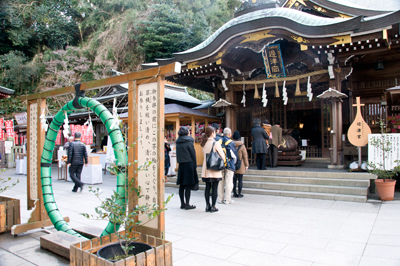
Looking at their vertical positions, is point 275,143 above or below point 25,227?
above

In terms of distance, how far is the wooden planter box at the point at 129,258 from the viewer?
92.7 inches

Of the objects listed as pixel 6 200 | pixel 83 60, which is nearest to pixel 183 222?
pixel 6 200

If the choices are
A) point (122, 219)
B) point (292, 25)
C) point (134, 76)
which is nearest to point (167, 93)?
point (292, 25)

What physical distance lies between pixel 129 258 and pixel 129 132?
1.49 m

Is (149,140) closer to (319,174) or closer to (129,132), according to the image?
(129,132)

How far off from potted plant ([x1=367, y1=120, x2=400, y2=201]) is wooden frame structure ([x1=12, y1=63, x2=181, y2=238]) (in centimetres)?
601

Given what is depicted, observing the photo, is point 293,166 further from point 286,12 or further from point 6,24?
point 6,24

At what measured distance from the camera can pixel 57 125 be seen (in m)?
4.46

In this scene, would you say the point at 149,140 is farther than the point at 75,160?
No

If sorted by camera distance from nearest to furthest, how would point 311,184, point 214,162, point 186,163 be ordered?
1. point 214,162
2. point 186,163
3. point 311,184

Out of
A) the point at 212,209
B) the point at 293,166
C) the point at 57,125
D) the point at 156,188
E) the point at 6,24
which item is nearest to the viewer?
the point at 156,188

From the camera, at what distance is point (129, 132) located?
3320 millimetres

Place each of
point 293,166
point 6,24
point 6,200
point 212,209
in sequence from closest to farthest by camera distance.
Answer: point 6,200
point 212,209
point 293,166
point 6,24

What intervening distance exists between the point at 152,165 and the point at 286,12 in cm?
874
